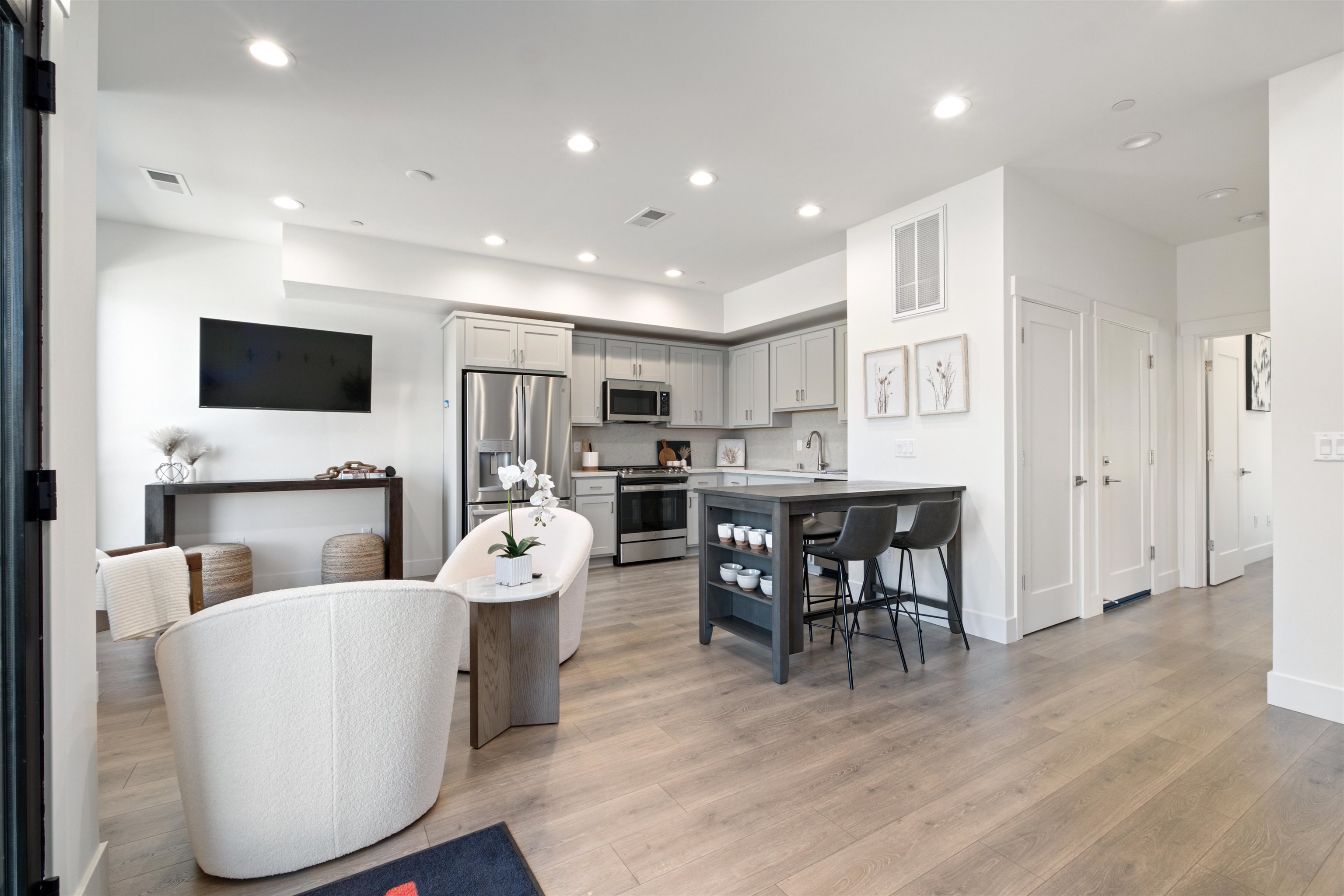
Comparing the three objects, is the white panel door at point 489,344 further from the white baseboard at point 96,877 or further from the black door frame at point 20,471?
the white baseboard at point 96,877

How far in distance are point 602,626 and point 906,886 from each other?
2.48 metres

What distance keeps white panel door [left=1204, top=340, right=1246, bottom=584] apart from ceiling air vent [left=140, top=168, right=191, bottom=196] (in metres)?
7.46

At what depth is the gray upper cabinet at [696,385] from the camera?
655 cm

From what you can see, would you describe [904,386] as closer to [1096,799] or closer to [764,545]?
[764,545]

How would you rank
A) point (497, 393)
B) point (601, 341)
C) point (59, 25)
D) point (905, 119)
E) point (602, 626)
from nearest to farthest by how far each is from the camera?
point (59, 25) < point (905, 119) < point (602, 626) < point (497, 393) < point (601, 341)

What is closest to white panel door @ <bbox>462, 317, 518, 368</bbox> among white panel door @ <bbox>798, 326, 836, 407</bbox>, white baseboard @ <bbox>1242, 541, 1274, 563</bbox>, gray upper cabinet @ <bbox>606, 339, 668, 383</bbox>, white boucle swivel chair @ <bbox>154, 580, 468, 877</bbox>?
gray upper cabinet @ <bbox>606, 339, 668, 383</bbox>

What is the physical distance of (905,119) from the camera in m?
2.92

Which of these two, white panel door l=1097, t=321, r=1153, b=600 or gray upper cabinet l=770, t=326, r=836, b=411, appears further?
gray upper cabinet l=770, t=326, r=836, b=411

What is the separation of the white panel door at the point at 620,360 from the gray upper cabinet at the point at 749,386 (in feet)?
4.13

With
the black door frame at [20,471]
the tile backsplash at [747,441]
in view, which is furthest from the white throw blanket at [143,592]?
the tile backsplash at [747,441]

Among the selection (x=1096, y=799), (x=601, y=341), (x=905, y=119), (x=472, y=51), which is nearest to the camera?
(x=1096, y=799)

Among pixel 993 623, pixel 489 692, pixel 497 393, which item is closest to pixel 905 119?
pixel 993 623

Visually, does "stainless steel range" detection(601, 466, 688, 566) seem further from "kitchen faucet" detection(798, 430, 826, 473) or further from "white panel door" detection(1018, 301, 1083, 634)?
"white panel door" detection(1018, 301, 1083, 634)

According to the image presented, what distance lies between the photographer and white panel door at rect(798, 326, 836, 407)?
549 cm
